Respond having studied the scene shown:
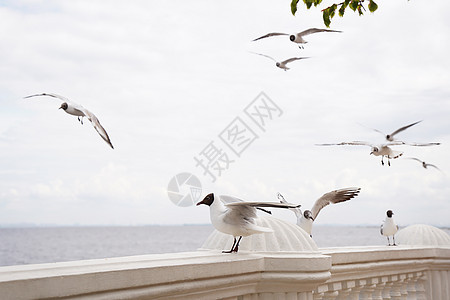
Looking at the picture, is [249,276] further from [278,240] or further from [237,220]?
[278,240]

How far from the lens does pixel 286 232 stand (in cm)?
384

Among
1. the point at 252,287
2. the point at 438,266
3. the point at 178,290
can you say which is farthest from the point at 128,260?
the point at 438,266

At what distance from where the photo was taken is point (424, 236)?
6.39 metres

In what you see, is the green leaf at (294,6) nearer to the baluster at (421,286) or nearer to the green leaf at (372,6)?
the green leaf at (372,6)

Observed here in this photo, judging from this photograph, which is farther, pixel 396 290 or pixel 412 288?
pixel 412 288

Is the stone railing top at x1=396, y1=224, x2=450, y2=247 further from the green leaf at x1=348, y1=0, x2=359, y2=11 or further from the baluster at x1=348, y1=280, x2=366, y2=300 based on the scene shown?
the green leaf at x1=348, y1=0, x2=359, y2=11

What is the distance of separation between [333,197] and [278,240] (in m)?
1.75

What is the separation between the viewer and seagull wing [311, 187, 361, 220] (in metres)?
4.97

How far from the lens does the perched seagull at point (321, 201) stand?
5106 mm

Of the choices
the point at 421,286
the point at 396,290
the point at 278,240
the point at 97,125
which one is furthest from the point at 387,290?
the point at 97,125

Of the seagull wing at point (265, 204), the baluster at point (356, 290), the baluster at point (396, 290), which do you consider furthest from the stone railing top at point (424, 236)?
the seagull wing at point (265, 204)

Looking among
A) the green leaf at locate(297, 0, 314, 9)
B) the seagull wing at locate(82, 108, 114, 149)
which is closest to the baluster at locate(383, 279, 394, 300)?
the green leaf at locate(297, 0, 314, 9)

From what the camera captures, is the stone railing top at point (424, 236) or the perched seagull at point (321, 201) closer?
the perched seagull at point (321, 201)

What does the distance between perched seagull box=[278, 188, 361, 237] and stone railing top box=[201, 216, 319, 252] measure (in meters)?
0.84
